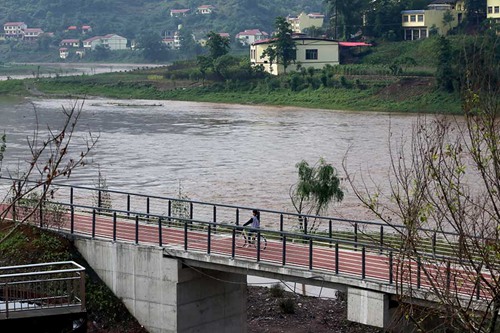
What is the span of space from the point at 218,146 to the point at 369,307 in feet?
111

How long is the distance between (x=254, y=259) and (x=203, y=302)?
1.86 m

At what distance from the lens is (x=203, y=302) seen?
20156mm

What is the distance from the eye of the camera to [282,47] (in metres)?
86.1

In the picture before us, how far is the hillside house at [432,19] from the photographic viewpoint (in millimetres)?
90875

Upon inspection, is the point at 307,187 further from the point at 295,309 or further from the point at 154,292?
the point at 154,292

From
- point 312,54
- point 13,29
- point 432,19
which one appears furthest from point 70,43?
point 432,19

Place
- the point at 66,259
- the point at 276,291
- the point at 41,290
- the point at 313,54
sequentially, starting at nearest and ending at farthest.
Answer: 1. the point at 41,290
2. the point at 66,259
3. the point at 276,291
4. the point at 313,54

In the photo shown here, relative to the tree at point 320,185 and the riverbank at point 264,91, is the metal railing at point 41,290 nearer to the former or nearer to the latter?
the tree at point 320,185

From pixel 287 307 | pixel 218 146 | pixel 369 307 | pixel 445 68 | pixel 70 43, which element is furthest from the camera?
pixel 70 43

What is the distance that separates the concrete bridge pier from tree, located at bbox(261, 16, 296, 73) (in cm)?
6595

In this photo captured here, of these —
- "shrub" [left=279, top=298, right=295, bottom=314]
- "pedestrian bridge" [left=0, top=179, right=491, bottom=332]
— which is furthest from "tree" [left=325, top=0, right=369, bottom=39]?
"pedestrian bridge" [left=0, top=179, right=491, bottom=332]

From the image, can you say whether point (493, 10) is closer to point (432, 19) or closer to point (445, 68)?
point (432, 19)

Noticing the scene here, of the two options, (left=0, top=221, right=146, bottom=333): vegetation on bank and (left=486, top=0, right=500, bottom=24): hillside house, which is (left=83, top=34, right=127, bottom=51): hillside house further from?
(left=0, top=221, right=146, bottom=333): vegetation on bank

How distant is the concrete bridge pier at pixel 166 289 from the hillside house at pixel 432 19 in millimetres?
72535
